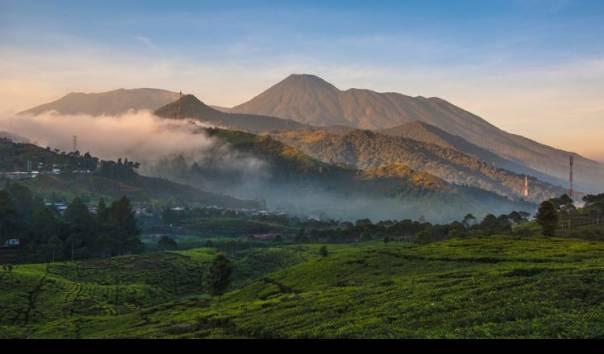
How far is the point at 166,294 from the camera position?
256ft

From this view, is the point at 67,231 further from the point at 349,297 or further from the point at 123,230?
the point at 349,297

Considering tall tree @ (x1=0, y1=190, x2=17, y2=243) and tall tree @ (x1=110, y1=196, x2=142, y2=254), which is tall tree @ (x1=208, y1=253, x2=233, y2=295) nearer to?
tall tree @ (x1=110, y1=196, x2=142, y2=254)

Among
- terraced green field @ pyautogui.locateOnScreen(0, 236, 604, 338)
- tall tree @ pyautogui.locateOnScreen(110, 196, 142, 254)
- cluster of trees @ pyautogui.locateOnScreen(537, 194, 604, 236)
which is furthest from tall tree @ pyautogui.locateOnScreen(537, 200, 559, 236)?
tall tree @ pyautogui.locateOnScreen(110, 196, 142, 254)

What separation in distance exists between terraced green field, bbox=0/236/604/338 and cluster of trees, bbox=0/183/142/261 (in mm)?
12078

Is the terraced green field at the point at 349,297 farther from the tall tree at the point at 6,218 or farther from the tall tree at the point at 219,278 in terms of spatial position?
the tall tree at the point at 6,218

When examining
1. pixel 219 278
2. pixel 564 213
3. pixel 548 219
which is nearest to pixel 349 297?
pixel 219 278

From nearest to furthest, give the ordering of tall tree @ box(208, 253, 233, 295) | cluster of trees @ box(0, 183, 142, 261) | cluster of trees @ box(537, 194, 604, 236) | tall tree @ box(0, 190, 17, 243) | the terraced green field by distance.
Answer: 1. the terraced green field
2. tall tree @ box(208, 253, 233, 295)
3. cluster of trees @ box(537, 194, 604, 236)
4. cluster of trees @ box(0, 183, 142, 261)
5. tall tree @ box(0, 190, 17, 243)

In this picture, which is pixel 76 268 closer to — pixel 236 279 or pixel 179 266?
pixel 179 266

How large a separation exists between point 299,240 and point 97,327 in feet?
308

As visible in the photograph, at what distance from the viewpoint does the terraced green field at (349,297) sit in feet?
83.0

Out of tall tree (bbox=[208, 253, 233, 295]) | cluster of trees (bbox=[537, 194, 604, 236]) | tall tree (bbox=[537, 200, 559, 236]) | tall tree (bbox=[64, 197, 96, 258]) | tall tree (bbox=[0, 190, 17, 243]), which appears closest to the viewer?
tall tree (bbox=[208, 253, 233, 295])

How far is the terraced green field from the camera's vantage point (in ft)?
83.0

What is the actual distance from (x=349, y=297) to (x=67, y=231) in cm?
8411

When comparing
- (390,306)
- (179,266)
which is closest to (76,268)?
(179,266)
